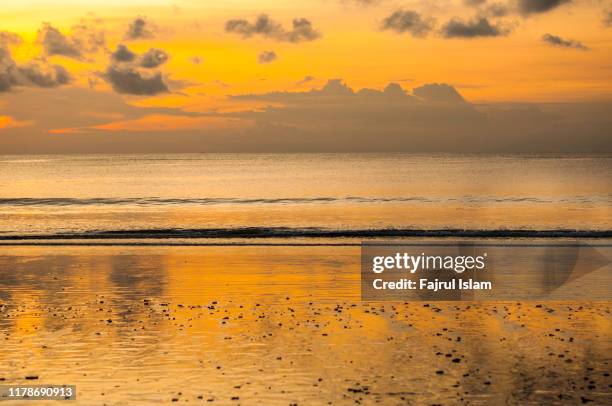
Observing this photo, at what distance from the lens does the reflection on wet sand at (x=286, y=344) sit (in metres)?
13.1

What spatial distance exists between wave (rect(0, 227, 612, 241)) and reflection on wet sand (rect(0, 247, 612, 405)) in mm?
17224

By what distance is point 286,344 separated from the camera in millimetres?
16109

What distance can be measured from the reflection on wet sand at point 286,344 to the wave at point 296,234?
17.2m

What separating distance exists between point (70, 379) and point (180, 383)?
1.92m

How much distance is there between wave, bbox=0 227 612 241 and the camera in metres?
42.2

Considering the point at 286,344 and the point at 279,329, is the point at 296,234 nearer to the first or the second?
the point at 279,329

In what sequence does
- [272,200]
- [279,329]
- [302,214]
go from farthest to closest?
[272,200] → [302,214] → [279,329]

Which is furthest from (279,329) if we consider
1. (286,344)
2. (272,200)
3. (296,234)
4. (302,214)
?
(272,200)

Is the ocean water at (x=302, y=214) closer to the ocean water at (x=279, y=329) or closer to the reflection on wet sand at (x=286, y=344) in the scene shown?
the ocean water at (x=279, y=329)

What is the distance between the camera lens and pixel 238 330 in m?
17.4

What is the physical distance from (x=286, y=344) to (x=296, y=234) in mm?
27726

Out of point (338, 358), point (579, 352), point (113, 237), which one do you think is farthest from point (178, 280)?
point (113, 237)

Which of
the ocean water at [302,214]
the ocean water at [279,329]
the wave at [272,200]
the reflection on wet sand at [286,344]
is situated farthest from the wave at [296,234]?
the wave at [272,200]

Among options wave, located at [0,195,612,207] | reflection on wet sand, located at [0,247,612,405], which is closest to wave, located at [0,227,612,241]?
reflection on wet sand, located at [0,247,612,405]
